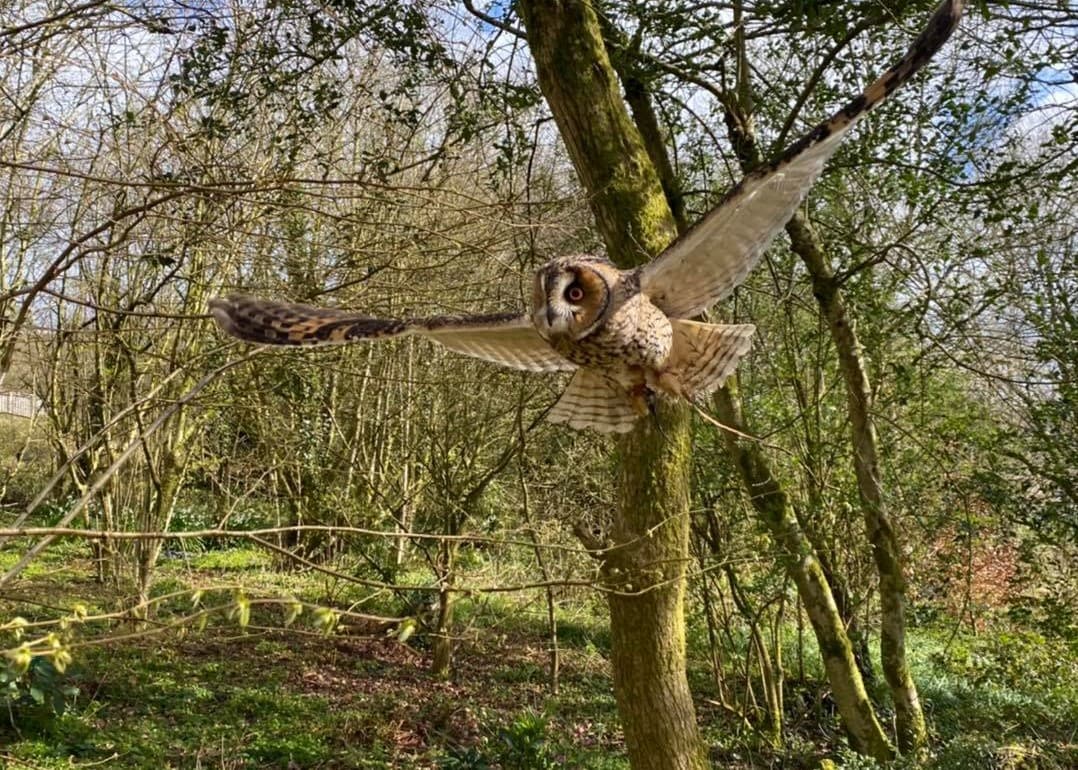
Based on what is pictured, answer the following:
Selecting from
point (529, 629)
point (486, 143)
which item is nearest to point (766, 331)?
point (486, 143)

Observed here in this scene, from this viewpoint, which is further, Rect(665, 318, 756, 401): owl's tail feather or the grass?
the grass

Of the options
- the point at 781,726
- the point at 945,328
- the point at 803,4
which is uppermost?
the point at 803,4

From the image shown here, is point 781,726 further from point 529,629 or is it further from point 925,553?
point 529,629

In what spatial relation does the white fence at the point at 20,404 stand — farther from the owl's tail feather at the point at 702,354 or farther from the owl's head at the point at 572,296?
the owl's head at the point at 572,296

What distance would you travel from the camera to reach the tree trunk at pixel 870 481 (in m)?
4.48

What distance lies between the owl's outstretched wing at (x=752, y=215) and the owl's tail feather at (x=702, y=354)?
0.07m

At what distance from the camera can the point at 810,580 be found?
4582 mm

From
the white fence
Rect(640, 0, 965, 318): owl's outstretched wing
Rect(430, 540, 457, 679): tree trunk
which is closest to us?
Rect(640, 0, 965, 318): owl's outstretched wing

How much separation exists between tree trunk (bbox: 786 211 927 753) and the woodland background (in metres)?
0.23

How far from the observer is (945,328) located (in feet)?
14.6

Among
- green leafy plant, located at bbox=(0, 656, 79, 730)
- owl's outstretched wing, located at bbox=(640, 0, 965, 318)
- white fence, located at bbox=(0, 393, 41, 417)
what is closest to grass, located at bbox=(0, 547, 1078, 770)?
green leafy plant, located at bbox=(0, 656, 79, 730)

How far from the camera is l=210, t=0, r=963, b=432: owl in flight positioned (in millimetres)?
1966

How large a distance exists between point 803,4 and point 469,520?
513 cm

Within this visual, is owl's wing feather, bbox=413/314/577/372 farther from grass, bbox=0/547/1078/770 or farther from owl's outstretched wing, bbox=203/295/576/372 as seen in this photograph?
grass, bbox=0/547/1078/770
